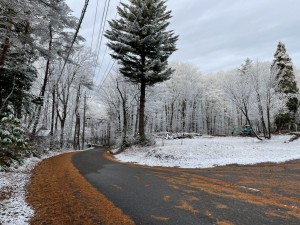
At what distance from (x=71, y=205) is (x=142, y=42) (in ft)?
53.4

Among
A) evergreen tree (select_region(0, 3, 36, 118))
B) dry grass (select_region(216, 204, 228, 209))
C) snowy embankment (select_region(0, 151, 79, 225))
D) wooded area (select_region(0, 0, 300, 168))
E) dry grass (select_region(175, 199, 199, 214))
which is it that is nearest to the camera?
snowy embankment (select_region(0, 151, 79, 225))

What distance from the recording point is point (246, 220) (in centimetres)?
486

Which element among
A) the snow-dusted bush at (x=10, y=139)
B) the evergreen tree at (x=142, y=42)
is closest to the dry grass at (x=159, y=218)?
the snow-dusted bush at (x=10, y=139)

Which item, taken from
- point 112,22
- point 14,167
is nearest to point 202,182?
point 14,167

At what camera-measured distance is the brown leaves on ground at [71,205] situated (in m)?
5.01

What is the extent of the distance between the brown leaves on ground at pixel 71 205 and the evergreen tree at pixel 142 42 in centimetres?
1288

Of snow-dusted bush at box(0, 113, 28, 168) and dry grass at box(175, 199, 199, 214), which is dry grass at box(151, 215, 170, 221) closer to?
dry grass at box(175, 199, 199, 214)

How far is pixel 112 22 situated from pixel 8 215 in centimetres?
1937

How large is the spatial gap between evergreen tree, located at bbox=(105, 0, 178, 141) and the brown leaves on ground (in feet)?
42.3

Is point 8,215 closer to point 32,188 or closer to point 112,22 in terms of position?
point 32,188

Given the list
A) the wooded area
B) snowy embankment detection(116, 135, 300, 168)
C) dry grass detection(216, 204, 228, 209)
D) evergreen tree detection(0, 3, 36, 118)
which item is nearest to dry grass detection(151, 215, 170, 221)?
dry grass detection(216, 204, 228, 209)

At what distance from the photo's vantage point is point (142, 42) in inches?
794

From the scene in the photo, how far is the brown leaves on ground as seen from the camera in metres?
5.01

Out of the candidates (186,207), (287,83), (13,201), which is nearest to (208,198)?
(186,207)
